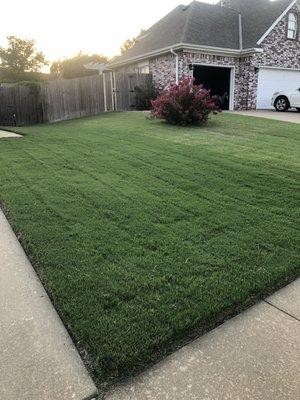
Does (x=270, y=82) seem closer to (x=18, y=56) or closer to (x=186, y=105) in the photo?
(x=186, y=105)

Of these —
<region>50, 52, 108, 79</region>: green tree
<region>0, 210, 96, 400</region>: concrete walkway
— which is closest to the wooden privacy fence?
<region>0, 210, 96, 400</region>: concrete walkway

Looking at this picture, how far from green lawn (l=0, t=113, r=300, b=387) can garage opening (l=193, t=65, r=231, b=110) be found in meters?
13.9

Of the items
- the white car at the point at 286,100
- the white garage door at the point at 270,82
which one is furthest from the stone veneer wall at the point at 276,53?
the white car at the point at 286,100

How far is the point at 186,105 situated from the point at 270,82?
10.6 m

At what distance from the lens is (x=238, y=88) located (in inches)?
795

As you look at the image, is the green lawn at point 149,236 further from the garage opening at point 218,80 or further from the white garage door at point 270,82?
the garage opening at point 218,80

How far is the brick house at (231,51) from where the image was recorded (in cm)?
1828

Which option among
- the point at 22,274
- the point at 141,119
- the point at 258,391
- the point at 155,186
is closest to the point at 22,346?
the point at 22,274

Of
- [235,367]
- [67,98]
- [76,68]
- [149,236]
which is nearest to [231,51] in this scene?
[67,98]

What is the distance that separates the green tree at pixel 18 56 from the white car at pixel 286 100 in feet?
107

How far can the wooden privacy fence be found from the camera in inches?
617

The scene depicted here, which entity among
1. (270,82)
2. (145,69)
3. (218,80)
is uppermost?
(145,69)

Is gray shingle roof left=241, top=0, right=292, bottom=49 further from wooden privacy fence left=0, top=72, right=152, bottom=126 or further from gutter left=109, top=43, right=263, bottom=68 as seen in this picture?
wooden privacy fence left=0, top=72, right=152, bottom=126

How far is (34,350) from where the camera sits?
2342 millimetres
